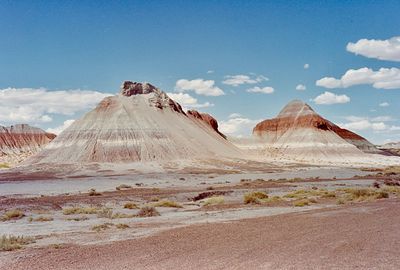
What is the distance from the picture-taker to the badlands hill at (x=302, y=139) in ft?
423

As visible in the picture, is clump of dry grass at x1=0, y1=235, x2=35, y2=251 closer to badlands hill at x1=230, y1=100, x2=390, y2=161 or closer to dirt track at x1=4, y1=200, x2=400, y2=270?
dirt track at x1=4, y1=200, x2=400, y2=270

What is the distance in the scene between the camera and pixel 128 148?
325 ft

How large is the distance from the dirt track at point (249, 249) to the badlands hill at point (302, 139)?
10839 cm

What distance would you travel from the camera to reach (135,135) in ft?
340

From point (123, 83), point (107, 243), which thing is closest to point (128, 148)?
point (123, 83)

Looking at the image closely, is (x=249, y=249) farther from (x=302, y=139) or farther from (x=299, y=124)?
(x=299, y=124)

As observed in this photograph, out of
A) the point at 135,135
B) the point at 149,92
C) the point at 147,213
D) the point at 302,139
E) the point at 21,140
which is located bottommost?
the point at 147,213

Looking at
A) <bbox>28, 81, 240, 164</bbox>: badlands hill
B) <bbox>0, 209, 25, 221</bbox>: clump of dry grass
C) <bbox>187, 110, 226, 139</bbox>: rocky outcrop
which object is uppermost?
<bbox>187, 110, 226, 139</bbox>: rocky outcrop

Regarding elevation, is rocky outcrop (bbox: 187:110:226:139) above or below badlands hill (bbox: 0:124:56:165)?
above

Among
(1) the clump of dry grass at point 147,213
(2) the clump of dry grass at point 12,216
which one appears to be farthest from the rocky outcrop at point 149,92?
(2) the clump of dry grass at point 12,216

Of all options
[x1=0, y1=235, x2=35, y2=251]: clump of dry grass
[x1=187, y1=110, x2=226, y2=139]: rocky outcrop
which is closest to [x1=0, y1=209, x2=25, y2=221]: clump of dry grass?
[x1=0, y1=235, x2=35, y2=251]: clump of dry grass

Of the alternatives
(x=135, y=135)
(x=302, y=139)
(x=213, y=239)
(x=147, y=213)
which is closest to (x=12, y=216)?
(x=147, y=213)

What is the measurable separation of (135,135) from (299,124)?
60.2m

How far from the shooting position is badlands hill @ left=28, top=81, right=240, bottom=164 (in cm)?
9744
